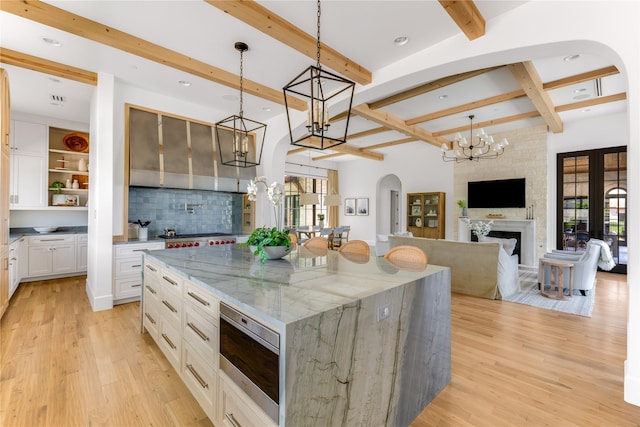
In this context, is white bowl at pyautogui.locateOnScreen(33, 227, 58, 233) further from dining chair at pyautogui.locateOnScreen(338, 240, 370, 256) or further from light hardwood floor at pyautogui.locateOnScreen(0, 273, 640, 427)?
dining chair at pyautogui.locateOnScreen(338, 240, 370, 256)

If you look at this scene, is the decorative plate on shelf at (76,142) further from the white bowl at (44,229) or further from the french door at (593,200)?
the french door at (593,200)

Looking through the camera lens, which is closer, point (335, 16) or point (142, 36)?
point (335, 16)

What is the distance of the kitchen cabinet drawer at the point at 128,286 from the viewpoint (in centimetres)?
385

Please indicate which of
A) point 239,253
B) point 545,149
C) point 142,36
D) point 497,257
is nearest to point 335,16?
point 142,36

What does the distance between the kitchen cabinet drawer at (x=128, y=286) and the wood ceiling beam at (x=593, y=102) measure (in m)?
7.73

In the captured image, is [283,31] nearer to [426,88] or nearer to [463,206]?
[426,88]

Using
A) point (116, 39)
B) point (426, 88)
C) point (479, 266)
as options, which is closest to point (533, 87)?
point (426, 88)

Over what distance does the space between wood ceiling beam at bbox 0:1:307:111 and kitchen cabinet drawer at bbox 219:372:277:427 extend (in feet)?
10.5

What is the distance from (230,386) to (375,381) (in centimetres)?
73

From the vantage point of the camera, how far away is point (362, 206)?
10.4 metres

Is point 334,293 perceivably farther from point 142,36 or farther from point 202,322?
point 142,36

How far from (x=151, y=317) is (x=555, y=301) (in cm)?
503

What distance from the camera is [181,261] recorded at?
2338 millimetres

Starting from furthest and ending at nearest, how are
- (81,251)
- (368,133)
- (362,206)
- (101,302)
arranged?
(362,206)
(368,133)
(81,251)
(101,302)
